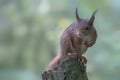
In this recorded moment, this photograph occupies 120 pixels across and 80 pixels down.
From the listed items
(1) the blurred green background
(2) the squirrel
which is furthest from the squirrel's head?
(1) the blurred green background

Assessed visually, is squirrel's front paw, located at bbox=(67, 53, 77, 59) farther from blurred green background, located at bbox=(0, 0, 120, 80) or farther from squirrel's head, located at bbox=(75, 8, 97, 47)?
blurred green background, located at bbox=(0, 0, 120, 80)

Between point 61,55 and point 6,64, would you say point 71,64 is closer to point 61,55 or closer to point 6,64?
point 61,55

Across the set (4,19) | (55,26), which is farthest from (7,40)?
(55,26)

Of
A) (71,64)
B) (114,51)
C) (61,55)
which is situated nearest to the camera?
(71,64)

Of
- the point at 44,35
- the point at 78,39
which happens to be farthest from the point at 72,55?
the point at 44,35

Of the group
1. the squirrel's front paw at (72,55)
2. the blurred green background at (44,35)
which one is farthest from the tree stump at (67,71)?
the blurred green background at (44,35)

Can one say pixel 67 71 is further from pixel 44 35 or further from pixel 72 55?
pixel 44 35
